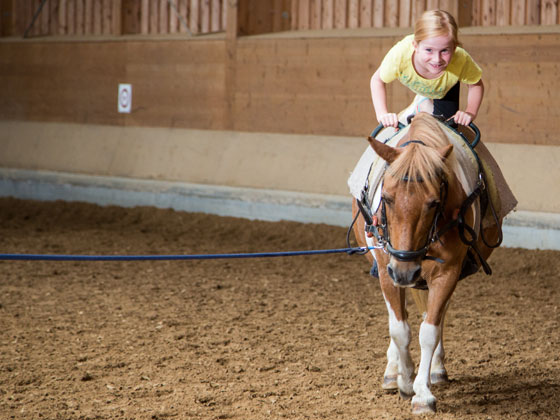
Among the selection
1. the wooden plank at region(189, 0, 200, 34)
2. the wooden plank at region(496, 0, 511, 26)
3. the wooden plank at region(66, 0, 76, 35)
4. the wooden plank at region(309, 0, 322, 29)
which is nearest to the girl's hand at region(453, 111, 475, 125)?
the wooden plank at region(496, 0, 511, 26)

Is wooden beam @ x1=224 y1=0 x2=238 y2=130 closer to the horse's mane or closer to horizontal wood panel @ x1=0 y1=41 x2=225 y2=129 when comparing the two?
horizontal wood panel @ x1=0 y1=41 x2=225 y2=129

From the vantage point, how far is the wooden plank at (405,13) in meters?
8.83

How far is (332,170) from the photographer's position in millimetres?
8727

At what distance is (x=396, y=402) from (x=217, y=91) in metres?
6.66

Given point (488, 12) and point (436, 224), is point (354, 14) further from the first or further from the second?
point (436, 224)

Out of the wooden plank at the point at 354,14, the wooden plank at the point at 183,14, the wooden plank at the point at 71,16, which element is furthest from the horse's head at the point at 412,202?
the wooden plank at the point at 71,16

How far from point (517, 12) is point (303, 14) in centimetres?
265

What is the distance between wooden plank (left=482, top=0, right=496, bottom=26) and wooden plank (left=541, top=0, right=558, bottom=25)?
52 cm

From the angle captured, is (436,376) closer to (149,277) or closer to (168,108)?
(149,277)

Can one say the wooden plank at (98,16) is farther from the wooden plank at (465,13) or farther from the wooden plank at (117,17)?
the wooden plank at (465,13)

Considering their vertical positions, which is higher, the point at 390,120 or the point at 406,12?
the point at 406,12

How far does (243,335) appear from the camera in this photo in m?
4.90

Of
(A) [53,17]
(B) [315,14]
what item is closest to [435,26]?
(B) [315,14]

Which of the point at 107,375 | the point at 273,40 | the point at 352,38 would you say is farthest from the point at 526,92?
the point at 107,375
